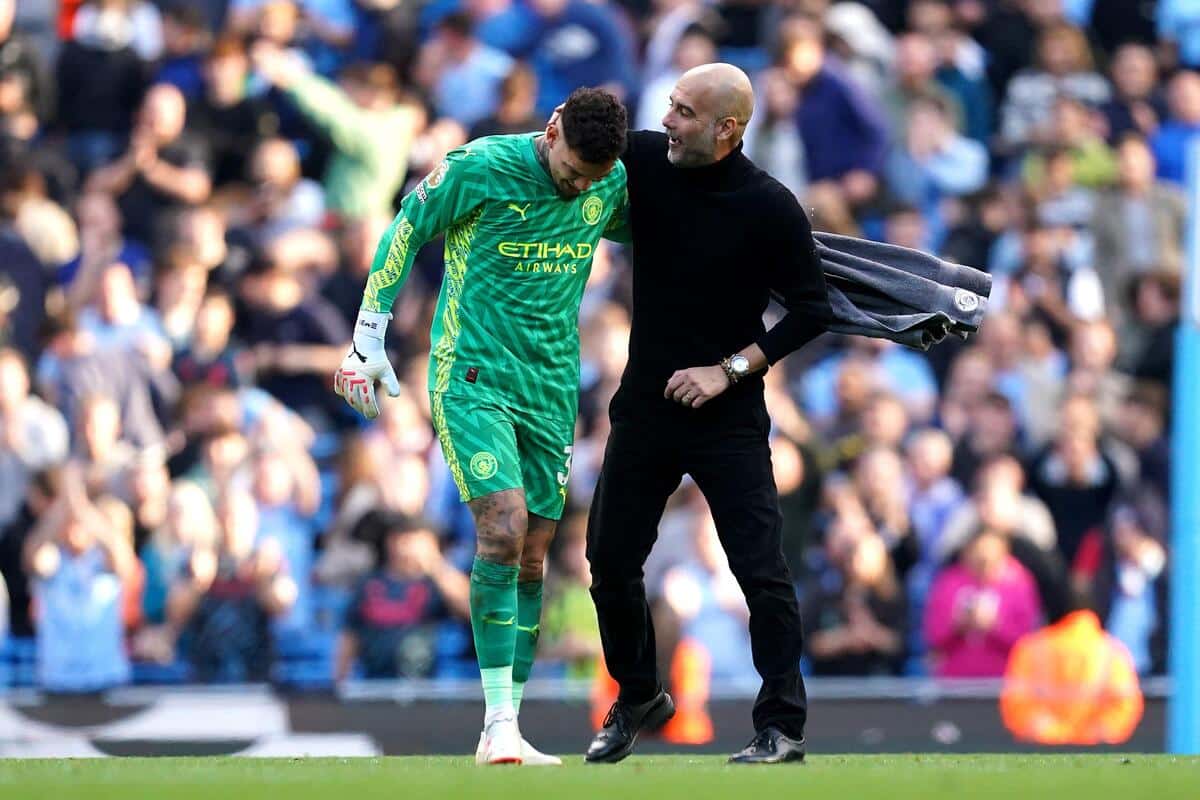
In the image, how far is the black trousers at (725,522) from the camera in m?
8.50

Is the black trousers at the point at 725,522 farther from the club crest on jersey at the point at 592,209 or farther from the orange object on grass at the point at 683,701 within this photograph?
the orange object on grass at the point at 683,701

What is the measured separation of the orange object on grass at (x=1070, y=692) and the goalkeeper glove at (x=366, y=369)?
18.6 feet

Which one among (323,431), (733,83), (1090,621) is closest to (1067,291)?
(1090,621)

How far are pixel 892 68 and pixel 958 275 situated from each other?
8045mm

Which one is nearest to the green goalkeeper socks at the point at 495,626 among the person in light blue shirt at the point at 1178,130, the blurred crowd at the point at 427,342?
the blurred crowd at the point at 427,342

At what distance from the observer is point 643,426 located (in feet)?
28.1

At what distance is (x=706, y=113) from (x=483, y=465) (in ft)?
4.78

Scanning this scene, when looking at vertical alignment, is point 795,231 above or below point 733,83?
below

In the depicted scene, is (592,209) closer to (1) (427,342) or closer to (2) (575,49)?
(1) (427,342)

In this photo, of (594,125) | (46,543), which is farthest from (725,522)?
(46,543)

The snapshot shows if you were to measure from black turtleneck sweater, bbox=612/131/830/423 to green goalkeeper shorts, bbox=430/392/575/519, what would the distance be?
12.6 inches

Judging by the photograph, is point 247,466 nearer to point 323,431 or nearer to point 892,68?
point 323,431

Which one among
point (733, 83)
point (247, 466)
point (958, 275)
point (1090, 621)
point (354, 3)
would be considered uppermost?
point (354, 3)

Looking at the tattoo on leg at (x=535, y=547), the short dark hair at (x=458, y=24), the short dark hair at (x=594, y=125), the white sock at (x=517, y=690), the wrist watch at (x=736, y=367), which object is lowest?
the white sock at (x=517, y=690)
